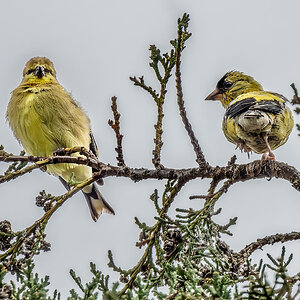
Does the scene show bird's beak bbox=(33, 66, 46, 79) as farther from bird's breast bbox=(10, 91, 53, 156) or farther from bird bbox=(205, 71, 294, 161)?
bird bbox=(205, 71, 294, 161)

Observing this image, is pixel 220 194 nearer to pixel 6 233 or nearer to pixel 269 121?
pixel 269 121

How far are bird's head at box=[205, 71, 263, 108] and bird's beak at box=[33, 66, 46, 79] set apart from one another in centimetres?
203

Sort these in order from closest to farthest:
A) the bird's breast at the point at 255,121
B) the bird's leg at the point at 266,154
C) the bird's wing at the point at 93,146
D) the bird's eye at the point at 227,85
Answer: the bird's leg at the point at 266,154 < the bird's breast at the point at 255,121 < the bird's wing at the point at 93,146 < the bird's eye at the point at 227,85

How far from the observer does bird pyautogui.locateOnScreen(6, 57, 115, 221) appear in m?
5.41

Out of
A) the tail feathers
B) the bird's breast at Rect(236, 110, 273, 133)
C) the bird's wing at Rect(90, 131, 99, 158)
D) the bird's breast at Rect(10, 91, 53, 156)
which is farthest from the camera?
the bird's wing at Rect(90, 131, 99, 158)

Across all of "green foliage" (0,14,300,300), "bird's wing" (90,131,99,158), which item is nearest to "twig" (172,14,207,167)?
"green foliage" (0,14,300,300)

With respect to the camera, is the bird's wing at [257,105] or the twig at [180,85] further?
the bird's wing at [257,105]

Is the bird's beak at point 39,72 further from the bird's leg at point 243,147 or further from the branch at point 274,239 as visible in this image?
the branch at point 274,239

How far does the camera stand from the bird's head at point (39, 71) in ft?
20.4

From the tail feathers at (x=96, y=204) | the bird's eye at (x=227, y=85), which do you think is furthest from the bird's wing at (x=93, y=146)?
the bird's eye at (x=227, y=85)

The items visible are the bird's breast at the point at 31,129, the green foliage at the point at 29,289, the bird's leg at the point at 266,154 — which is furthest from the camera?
the bird's breast at the point at 31,129

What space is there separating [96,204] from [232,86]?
7.13ft

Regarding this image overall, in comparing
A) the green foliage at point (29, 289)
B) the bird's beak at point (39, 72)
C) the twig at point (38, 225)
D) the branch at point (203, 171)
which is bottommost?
the green foliage at point (29, 289)

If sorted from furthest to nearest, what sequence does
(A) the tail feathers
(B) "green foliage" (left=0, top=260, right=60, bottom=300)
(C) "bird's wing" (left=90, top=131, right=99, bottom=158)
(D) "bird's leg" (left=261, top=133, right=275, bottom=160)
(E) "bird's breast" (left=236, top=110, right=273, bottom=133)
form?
1. (C) "bird's wing" (left=90, top=131, right=99, bottom=158)
2. (A) the tail feathers
3. (E) "bird's breast" (left=236, top=110, right=273, bottom=133)
4. (D) "bird's leg" (left=261, top=133, right=275, bottom=160)
5. (B) "green foliage" (left=0, top=260, right=60, bottom=300)
